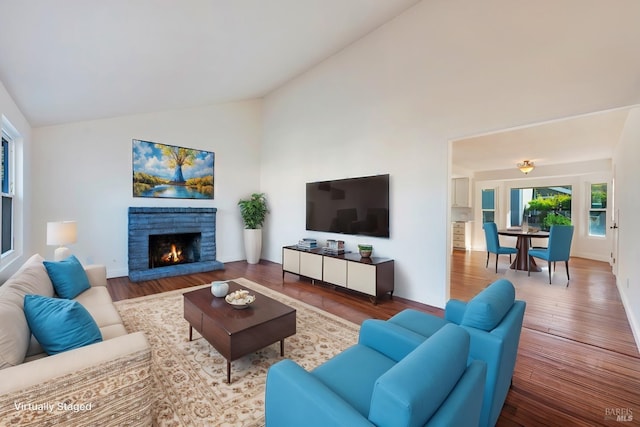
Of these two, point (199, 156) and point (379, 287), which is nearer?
point (379, 287)

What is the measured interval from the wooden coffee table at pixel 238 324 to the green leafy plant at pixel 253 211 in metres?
3.56

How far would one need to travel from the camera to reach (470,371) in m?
1.16

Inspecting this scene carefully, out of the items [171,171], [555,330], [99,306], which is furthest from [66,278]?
[555,330]

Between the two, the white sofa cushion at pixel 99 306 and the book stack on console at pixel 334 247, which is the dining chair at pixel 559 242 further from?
the white sofa cushion at pixel 99 306

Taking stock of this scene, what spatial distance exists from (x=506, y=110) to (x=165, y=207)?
5.56 metres

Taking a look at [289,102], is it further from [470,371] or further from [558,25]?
[470,371]

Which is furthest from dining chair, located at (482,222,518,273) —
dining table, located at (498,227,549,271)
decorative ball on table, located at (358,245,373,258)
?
decorative ball on table, located at (358,245,373,258)

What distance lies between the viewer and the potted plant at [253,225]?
6.07 m

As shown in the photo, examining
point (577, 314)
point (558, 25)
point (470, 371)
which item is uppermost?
point (558, 25)

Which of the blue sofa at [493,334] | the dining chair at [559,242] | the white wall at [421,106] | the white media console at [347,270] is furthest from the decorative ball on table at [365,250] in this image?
the dining chair at [559,242]

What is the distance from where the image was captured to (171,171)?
540 centimetres

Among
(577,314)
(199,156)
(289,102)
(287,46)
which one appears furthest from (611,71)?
(199,156)

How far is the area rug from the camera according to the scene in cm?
173

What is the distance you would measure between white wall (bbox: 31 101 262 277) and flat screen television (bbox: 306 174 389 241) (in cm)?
217
